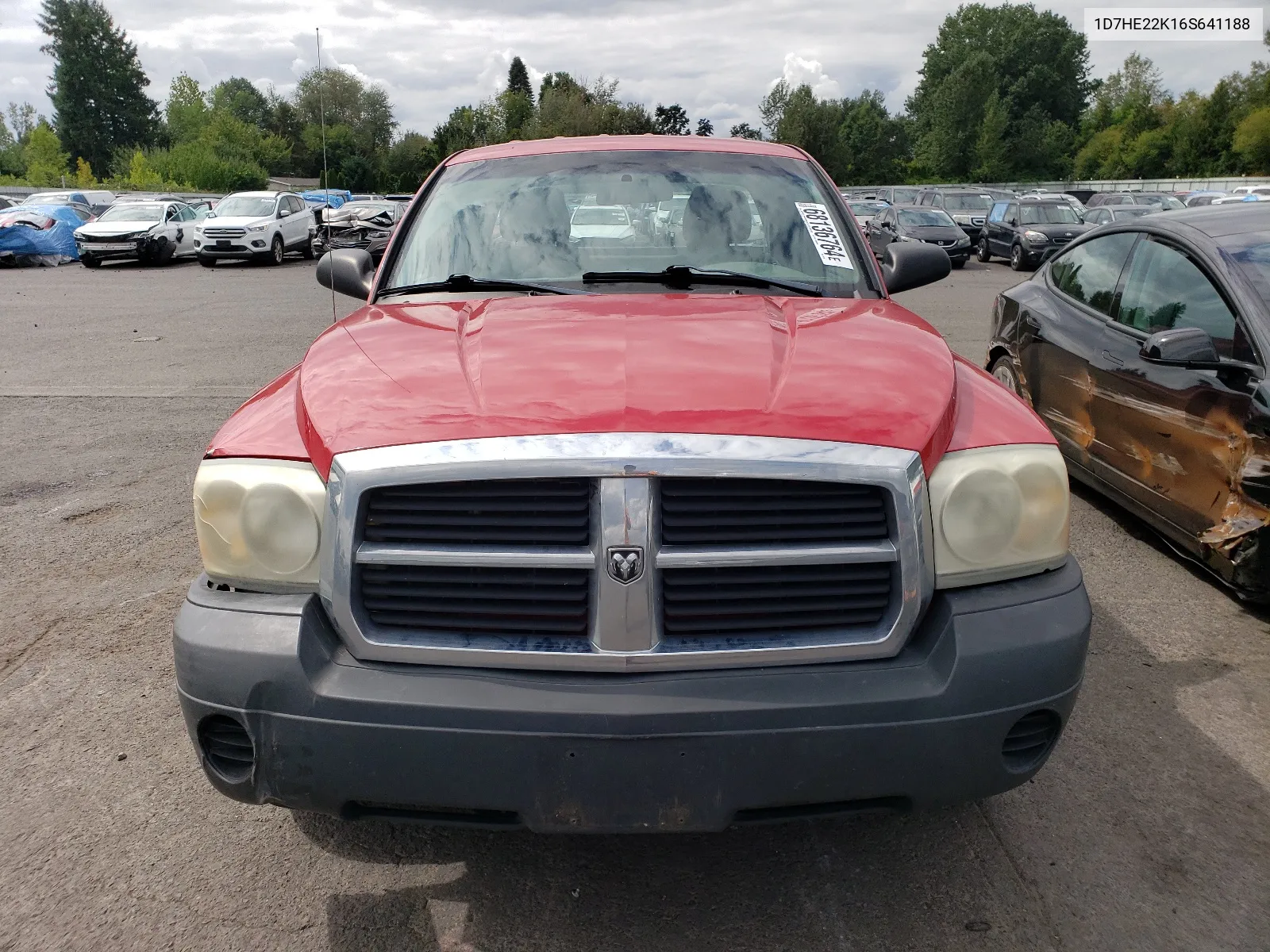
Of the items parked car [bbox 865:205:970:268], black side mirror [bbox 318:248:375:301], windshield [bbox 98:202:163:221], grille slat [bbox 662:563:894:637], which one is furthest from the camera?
windshield [bbox 98:202:163:221]

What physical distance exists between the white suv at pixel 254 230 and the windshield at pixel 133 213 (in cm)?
118

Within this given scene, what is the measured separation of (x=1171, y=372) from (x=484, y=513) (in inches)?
145

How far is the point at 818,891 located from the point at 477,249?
220 centimetres

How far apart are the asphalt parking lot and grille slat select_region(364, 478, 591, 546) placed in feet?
3.18

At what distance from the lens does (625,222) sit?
367cm

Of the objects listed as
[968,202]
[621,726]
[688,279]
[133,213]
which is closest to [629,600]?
[621,726]

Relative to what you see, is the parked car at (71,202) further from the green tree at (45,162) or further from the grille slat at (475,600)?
the green tree at (45,162)

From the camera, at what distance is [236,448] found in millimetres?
2467

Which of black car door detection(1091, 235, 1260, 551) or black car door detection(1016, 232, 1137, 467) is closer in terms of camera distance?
black car door detection(1091, 235, 1260, 551)

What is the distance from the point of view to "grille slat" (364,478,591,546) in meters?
2.18

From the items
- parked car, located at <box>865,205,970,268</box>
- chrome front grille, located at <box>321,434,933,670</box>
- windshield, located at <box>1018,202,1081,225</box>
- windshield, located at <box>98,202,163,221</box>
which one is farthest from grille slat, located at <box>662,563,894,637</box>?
windshield, located at <box>98,202,163,221</box>

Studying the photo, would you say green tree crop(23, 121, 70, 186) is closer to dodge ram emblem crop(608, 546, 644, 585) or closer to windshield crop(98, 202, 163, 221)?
windshield crop(98, 202, 163, 221)

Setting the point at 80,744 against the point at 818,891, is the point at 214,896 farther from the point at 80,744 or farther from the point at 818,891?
the point at 818,891

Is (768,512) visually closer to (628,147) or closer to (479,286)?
(479,286)
